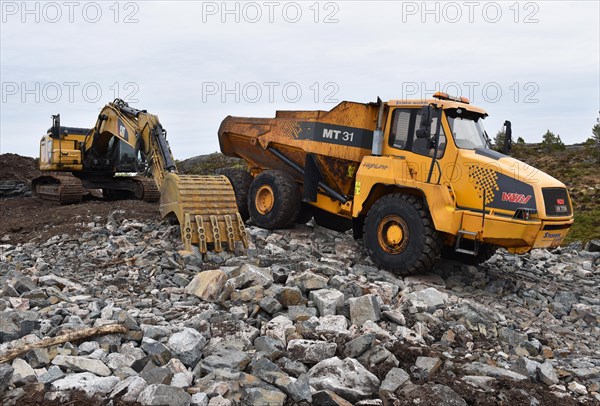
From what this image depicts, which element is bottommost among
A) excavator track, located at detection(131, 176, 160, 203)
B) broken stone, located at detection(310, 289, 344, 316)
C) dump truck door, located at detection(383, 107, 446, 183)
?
broken stone, located at detection(310, 289, 344, 316)

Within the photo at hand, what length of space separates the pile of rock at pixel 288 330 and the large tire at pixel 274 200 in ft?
3.41

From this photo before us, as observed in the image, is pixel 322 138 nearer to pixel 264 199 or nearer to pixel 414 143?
pixel 264 199

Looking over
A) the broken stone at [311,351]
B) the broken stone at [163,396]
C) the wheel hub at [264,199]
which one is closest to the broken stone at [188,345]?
the broken stone at [163,396]

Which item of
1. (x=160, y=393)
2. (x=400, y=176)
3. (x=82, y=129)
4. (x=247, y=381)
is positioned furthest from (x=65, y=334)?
(x=82, y=129)

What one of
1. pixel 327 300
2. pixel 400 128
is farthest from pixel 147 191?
pixel 327 300

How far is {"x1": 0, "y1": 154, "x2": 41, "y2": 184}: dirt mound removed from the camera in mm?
24328

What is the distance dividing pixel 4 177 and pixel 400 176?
68.4 ft

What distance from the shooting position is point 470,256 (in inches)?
Answer: 372

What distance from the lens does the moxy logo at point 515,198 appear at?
7531 millimetres

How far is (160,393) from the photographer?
4.12 metres

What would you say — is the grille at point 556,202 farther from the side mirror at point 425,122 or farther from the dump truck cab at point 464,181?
the side mirror at point 425,122

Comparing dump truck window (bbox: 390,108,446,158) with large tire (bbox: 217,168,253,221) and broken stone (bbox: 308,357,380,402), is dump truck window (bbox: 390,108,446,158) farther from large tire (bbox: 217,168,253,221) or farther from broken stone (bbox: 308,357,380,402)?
broken stone (bbox: 308,357,380,402)

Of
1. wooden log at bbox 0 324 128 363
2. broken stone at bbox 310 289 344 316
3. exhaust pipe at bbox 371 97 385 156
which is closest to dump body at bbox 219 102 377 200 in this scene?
exhaust pipe at bbox 371 97 385 156

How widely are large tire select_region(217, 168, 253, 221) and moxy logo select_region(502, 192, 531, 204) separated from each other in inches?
210
